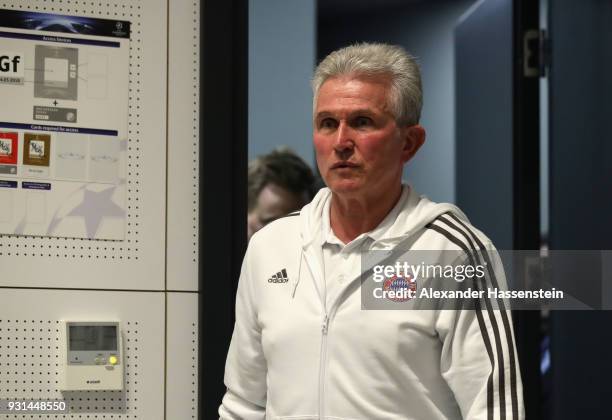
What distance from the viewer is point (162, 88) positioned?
97.6 inches

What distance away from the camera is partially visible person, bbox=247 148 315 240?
3.70 meters

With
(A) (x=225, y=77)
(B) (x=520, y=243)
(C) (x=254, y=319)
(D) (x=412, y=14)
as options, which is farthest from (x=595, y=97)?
(D) (x=412, y=14)

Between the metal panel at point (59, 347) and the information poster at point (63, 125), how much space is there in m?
0.18

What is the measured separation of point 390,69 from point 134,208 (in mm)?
872

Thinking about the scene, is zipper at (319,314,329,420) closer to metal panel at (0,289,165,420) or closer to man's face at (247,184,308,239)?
metal panel at (0,289,165,420)

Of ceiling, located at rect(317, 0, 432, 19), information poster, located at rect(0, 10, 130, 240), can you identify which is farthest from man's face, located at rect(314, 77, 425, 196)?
ceiling, located at rect(317, 0, 432, 19)

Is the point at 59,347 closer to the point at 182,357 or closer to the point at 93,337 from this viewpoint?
the point at 93,337

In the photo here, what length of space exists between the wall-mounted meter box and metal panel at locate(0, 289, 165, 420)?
1.1 inches

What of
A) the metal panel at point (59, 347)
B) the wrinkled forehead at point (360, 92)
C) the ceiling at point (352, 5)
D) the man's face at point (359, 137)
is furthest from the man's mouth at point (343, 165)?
the ceiling at point (352, 5)

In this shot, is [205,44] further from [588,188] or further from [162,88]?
[588,188]

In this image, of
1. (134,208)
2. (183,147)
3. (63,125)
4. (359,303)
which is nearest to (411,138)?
(359,303)

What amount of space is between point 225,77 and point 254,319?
739 mm

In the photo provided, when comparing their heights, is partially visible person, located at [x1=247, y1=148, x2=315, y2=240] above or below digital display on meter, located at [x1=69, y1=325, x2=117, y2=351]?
above

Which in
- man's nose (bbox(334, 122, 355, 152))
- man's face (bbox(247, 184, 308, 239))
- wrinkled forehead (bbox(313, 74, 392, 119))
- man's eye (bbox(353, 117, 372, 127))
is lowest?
man's face (bbox(247, 184, 308, 239))
